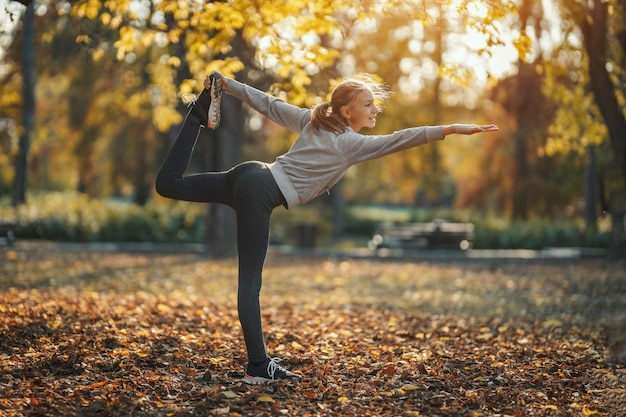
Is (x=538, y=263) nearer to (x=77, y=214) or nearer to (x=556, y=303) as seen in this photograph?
(x=556, y=303)

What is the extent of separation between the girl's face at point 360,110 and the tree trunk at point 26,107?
17.8 meters

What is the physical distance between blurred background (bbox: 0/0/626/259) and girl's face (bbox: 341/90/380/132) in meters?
2.42

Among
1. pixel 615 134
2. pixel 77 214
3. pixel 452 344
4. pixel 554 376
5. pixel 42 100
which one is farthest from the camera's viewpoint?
pixel 42 100

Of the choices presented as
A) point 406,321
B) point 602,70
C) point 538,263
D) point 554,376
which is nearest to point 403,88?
point 538,263

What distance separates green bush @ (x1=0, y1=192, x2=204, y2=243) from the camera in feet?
68.0

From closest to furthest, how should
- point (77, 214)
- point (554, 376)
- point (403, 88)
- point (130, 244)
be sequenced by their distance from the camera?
1. point (554, 376)
2. point (130, 244)
3. point (77, 214)
4. point (403, 88)

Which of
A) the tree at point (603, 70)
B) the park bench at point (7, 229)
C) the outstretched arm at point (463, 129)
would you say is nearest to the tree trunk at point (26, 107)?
the park bench at point (7, 229)

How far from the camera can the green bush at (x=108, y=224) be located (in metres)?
20.7

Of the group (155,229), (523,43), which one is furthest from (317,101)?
(155,229)

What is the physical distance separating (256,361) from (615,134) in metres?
8.71

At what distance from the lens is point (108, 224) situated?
21.1 meters

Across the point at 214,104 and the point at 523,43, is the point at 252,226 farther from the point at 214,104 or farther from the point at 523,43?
the point at 523,43

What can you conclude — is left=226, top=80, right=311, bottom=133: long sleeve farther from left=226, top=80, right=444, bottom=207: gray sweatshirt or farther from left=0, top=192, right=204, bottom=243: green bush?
left=0, top=192, right=204, bottom=243: green bush

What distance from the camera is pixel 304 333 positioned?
7.82 m
